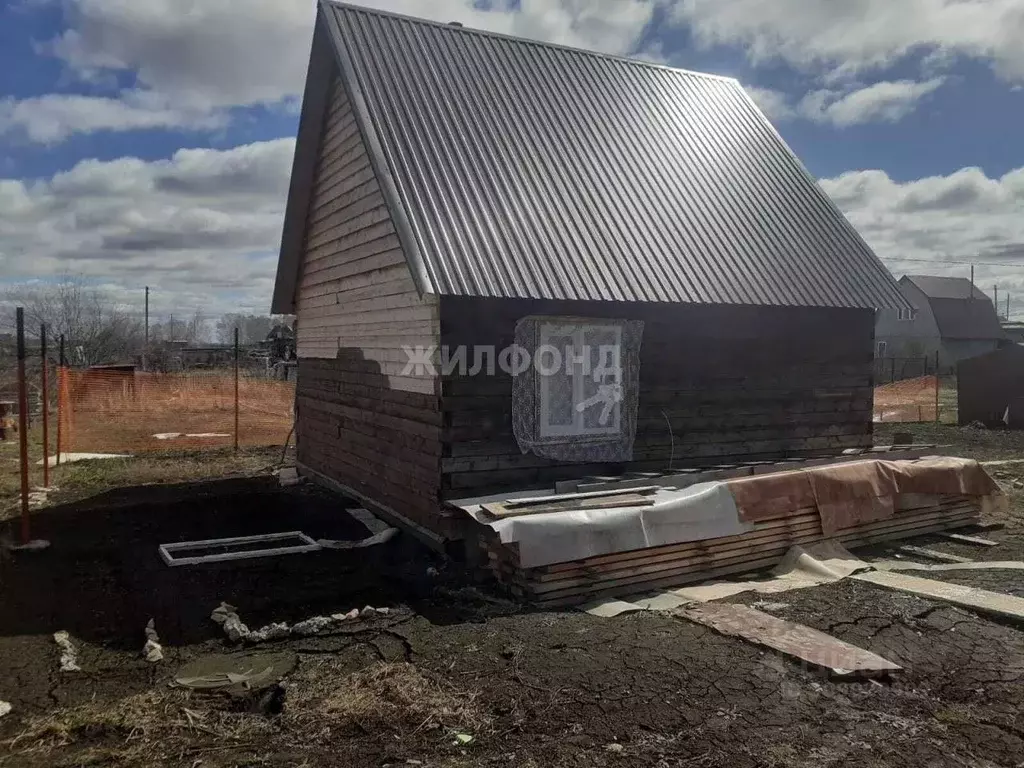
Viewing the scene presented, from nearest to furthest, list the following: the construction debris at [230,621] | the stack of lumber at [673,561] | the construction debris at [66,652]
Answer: the construction debris at [66,652] < the construction debris at [230,621] < the stack of lumber at [673,561]

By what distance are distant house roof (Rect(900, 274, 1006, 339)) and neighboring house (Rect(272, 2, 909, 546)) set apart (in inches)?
1975

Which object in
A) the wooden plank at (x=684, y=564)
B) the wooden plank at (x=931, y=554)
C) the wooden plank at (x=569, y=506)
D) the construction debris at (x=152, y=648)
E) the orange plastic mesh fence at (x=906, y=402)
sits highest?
the wooden plank at (x=569, y=506)

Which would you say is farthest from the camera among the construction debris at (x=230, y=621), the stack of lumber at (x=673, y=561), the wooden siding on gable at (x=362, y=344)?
the wooden siding on gable at (x=362, y=344)

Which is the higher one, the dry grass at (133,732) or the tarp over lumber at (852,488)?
the tarp over lumber at (852,488)

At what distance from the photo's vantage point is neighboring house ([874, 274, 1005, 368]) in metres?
54.3

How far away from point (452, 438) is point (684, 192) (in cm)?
502

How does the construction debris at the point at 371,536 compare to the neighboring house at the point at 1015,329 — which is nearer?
the construction debris at the point at 371,536

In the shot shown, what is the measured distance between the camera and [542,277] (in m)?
8.31

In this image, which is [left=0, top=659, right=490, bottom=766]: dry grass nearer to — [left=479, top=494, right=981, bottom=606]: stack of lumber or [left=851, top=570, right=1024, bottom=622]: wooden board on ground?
[left=479, top=494, right=981, bottom=606]: stack of lumber

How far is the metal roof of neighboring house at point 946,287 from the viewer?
57406 mm

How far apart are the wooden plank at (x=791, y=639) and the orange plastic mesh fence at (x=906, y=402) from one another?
1949 centimetres

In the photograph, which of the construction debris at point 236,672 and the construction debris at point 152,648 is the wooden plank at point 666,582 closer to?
the construction debris at point 236,672

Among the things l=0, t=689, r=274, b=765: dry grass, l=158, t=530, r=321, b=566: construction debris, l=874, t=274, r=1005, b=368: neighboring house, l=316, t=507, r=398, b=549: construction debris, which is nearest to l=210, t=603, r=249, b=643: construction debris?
l=0, t=689, r=274, b=765: dry grass

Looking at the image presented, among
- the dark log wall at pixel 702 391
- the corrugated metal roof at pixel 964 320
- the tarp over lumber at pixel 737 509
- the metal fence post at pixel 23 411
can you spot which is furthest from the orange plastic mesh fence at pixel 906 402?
the corrugated metal roof at pixel 964 320
